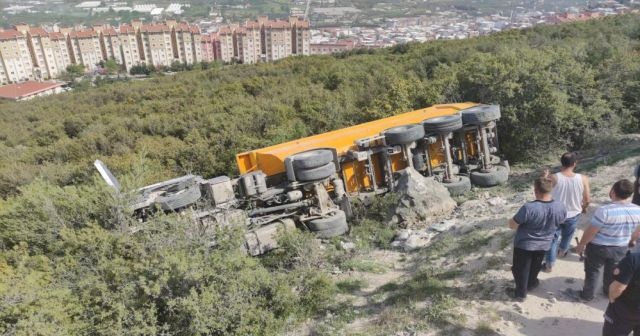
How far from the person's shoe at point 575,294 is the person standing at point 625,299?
39.7 inches

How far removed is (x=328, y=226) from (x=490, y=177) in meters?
4.24

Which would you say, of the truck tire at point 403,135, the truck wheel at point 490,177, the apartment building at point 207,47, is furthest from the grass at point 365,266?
the apartment building at point 207,47

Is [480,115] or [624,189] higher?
[624,189]

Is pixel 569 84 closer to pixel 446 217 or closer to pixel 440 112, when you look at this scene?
pixel 440 112

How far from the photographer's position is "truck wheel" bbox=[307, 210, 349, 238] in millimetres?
7828

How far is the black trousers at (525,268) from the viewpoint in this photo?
15.0 ft

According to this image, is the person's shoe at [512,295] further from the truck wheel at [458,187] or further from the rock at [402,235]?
the truck wheel at [458,187]

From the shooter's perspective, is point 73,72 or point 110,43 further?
point 110,43

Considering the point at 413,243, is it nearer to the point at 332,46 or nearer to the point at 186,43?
the point at 332,46

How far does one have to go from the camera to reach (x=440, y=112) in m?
10.5

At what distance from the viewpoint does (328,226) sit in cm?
784

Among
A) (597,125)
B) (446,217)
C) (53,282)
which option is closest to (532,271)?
(446,217)

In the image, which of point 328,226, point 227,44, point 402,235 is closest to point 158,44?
point 227,44

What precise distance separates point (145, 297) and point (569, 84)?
1257cm
